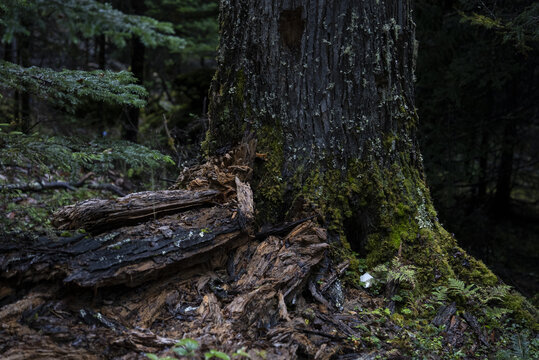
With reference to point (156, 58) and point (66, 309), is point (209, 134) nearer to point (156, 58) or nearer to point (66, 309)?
point (66, 309)

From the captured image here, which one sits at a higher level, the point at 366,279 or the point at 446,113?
the point at 446,113

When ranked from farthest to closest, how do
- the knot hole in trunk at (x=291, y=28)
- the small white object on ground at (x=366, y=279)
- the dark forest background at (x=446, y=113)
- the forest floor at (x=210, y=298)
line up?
the dark forest background at (x=446, y=113), the knot hole in trunk at (x=291, y=28), the small white object on ground at (x=366, y=279), the forest floor at (x=210, y=298)

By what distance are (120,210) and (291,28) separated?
6.99 ft

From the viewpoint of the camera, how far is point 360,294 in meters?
3.31

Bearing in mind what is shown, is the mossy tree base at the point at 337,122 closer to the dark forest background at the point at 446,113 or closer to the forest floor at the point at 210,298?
the forest floor at the point at 210,298

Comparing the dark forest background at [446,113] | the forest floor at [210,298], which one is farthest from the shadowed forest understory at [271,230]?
the dark forest background at [446,113]

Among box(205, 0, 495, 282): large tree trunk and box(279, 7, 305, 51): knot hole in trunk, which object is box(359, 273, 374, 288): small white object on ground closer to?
box(205, 0, 495, 282): large tree trunk

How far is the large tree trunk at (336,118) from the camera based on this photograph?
3.50 metres

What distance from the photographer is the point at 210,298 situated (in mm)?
2832

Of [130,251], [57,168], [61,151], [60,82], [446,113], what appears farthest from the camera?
[446,113]

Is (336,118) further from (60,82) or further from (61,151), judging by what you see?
(60,82)

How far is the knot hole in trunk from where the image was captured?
3.49m

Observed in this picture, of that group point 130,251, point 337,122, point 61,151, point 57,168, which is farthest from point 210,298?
point 57,168

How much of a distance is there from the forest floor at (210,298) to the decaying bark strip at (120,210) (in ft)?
0.05
